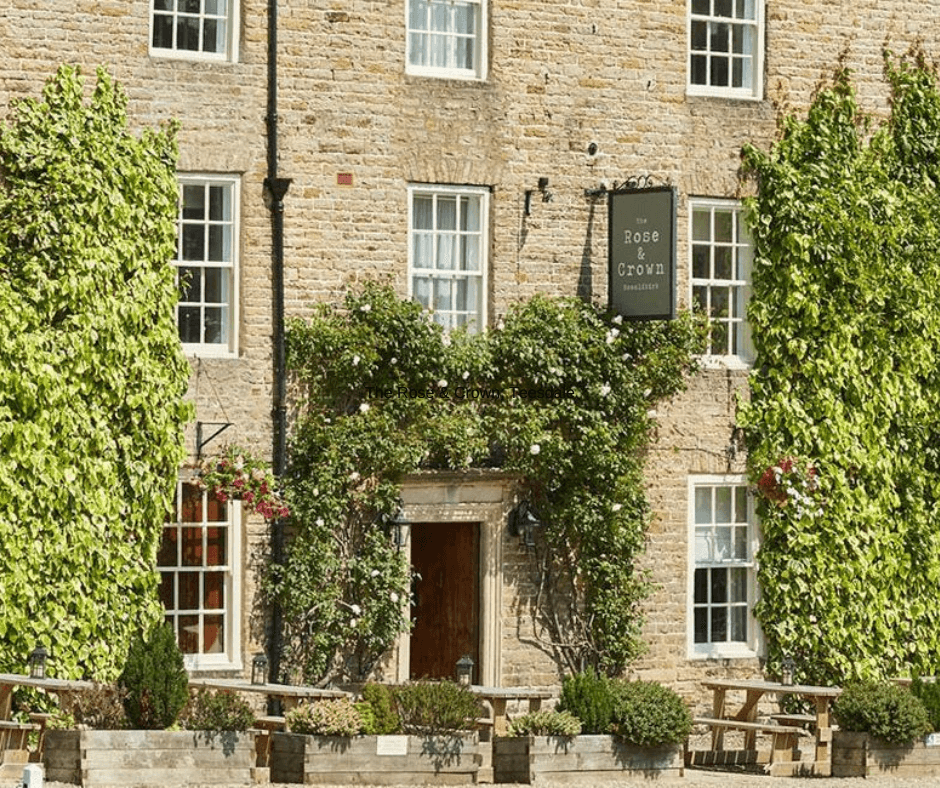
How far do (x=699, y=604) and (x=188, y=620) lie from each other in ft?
19.2

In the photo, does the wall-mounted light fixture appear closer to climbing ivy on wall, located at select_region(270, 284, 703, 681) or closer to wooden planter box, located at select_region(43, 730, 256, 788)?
climbing ivy on wall, located at select_region(270, 284, 703, 681)

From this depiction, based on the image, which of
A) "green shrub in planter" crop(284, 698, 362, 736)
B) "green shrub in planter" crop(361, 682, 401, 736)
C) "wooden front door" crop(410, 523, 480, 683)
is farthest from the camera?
"wooden front door" crop(410, 523, 480, 683)

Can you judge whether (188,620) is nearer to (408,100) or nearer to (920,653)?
(408,100)

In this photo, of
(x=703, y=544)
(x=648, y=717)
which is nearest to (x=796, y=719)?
(x=703, y=544)

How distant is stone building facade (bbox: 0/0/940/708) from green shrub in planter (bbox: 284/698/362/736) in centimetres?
286

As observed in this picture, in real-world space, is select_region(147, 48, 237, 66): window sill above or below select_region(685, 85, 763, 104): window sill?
below

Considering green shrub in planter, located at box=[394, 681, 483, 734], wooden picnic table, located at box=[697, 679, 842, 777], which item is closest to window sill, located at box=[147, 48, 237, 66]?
green shrub in planter, located at box=[394, 681, 483, 734]

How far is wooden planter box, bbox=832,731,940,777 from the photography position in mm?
23812

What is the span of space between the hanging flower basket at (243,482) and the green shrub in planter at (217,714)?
8.68ft

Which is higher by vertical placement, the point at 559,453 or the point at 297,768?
the point at 559,453

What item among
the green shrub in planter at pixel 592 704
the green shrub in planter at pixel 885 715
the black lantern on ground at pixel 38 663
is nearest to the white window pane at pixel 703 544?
the green shrub in planter at pixel 885 715

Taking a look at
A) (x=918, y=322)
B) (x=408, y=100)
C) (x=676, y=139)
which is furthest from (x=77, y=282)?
(x=918, y=322)

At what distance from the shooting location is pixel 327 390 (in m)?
25.2

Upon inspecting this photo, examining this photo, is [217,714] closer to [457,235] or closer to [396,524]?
[396,524]
